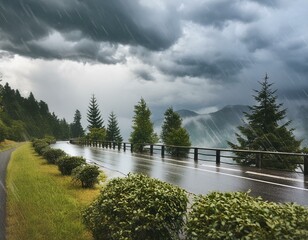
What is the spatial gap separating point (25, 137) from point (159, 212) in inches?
5283

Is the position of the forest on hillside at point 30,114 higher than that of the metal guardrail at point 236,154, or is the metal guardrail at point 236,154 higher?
the forest on hillside at point 30,114

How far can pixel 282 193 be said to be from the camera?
435 inches

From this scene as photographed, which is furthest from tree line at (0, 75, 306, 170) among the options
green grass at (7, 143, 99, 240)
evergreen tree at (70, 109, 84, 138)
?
evergreen tree at (70, 109, 84, 138)

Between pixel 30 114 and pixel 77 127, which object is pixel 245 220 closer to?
pixel 30 114

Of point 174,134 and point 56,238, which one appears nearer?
point 56,238

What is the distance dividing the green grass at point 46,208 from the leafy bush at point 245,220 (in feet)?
11.7

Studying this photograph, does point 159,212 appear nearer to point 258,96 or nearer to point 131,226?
point 131,226

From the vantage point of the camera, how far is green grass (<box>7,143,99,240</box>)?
24.4 feet

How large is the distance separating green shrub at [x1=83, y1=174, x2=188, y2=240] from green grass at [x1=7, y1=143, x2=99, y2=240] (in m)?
1.34

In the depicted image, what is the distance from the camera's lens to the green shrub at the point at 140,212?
203 inches

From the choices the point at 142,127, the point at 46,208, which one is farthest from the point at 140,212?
the point at 142,127

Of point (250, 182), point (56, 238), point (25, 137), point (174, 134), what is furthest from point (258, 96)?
point (25, 137)

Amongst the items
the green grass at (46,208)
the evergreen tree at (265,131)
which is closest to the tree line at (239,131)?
the evergreen tree at (265,131)

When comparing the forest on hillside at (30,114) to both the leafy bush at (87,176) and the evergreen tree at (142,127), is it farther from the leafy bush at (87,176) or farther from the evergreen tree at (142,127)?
the leafy bush at (87,176)
